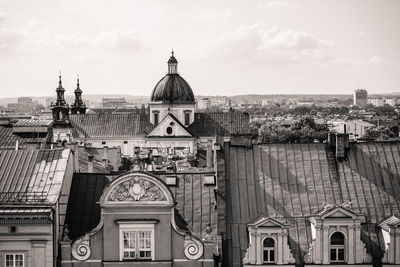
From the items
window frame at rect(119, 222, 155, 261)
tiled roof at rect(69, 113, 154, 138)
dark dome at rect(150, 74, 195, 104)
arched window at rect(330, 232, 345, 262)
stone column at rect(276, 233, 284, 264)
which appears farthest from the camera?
tiled roof at rect(69, 113, 154, 138)

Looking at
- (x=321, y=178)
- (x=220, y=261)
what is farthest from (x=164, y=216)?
(x=321, y=178)

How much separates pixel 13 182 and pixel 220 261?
1110 cm

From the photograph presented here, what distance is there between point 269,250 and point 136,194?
6.84m

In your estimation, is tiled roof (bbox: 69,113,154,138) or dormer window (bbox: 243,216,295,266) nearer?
dormer window (bbox: 243,216,295,266)

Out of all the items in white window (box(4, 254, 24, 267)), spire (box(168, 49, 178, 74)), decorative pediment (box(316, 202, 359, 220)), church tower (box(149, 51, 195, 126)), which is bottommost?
white window (box(4, 254, 24, 267))

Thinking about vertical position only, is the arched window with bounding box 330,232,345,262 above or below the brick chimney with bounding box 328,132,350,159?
below

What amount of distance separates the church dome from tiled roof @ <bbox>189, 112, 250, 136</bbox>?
4.97m

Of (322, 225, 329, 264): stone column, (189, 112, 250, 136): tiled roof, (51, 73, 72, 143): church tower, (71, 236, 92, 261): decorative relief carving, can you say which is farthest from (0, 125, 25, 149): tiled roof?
(189, 112, 250, 136): tiled roof

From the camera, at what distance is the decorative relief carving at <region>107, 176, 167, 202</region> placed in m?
38.4

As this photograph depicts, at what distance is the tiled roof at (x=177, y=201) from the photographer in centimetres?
4103

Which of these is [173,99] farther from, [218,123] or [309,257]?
[309,257]

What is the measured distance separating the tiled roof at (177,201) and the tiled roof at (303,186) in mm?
1241

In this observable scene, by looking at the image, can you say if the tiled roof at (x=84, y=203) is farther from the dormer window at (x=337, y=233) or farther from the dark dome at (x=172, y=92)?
the dark dome at (x=172, y=92)

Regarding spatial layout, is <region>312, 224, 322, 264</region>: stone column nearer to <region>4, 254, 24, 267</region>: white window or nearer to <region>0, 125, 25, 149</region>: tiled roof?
<region>4, 254, 24, 267</region>: white window
